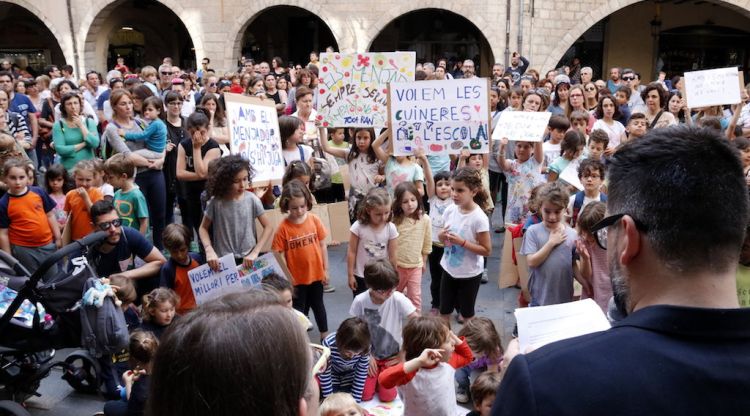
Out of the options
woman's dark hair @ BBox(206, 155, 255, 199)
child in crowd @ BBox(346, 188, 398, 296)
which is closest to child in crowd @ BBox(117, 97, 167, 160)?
woman's dark hair @ BBox(206, 155, 255, 199)

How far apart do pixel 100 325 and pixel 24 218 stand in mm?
1817

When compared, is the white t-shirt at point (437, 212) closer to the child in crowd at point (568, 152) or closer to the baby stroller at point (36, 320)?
the child in crowd at point (568, 152)

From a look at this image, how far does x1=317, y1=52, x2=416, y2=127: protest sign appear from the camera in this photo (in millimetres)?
6352

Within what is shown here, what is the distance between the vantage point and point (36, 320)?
144 inches

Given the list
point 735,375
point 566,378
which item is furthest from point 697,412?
point 566,378

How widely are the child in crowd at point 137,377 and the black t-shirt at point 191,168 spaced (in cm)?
244

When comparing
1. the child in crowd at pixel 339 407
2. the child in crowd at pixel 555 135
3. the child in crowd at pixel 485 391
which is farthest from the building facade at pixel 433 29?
the child in crowd at pixel 339 407

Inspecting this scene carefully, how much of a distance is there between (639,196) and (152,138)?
18.5 ft

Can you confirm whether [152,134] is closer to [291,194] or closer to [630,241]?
[291,194]

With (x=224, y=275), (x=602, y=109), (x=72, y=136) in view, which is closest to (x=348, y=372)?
(x=224, y=275)

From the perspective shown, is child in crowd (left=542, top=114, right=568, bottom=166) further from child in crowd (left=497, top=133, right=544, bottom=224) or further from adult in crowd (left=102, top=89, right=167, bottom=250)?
adult in crowd (left=102, top=89, right=167, bottom=250)

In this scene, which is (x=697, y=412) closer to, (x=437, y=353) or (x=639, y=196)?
(x=639, y=196)

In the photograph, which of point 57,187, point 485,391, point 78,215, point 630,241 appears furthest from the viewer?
point 57,187

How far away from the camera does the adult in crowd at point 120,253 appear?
432 centimetres
